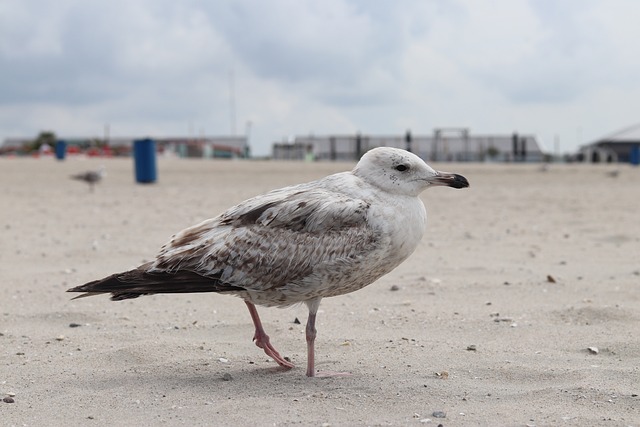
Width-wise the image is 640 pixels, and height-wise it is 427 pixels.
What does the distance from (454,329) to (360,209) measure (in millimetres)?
1500

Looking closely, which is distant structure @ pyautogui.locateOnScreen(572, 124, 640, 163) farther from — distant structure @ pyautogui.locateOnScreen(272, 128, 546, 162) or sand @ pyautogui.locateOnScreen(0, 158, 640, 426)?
sand @ pyautogui.locateOnScreen(0, 158, 640, 426)

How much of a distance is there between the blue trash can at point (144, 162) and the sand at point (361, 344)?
11134 millimetres

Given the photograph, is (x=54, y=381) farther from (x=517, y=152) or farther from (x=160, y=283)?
(x=517, y=152)

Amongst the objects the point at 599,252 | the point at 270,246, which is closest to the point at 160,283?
the point at 270,246

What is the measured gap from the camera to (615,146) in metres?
72.8

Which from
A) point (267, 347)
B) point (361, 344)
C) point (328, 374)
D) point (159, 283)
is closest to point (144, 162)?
point (361, 344)

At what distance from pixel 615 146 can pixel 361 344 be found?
2875 inches

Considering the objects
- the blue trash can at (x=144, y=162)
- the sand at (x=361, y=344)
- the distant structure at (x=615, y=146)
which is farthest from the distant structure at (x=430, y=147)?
the sand at (x=361, y=344)

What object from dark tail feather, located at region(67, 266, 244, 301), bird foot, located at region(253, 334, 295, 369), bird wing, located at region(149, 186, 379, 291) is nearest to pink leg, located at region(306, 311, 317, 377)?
bird foot, located at region(253, 334, 295, 369)

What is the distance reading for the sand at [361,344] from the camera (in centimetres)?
362

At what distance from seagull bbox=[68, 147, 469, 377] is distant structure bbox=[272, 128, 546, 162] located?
52.0 metres

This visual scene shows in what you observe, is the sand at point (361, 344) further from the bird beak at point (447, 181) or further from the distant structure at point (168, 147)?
the distant structure at point (168, 147)

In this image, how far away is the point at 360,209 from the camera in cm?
406

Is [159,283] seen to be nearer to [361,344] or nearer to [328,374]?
[328,374]
